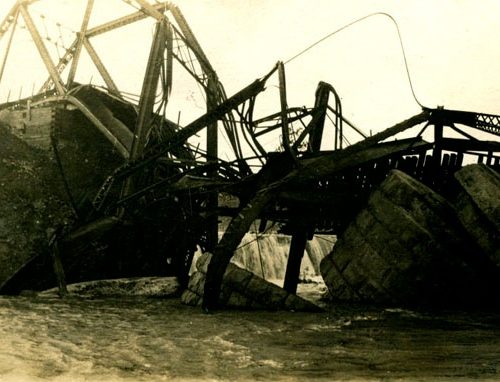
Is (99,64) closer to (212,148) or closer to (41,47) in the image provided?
(41,47)

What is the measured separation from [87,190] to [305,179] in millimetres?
6795

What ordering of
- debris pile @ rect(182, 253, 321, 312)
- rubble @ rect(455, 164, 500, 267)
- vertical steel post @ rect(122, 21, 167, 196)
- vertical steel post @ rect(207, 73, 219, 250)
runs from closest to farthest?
rubble @ rect(455, 164, 500, 267), debris pile @ rect(182, 253, 321, 312), vertical steel post @ rect(122, 21, 167, 196), vertical steel post @ rect(207, 73, 219, 250)

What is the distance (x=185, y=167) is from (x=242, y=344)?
5.69 metres

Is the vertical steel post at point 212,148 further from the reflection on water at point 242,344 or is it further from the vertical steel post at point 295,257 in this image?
the reflection on water at point 242,344

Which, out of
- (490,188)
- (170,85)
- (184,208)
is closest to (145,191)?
(184,208)

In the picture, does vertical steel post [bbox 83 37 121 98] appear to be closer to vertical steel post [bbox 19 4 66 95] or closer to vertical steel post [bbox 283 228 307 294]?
vertical steel post [bbox 19 4 66 95]

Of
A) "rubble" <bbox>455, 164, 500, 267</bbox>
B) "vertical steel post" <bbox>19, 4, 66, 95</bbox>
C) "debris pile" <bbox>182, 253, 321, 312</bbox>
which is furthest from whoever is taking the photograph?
"vertical steel post" <bbox>19, 4, 66, 95</bbox>

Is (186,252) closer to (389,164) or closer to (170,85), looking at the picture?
(170,85)

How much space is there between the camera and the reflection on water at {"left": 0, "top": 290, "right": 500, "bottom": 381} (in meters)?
3.78

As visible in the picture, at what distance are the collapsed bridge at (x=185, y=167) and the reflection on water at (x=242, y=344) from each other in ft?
4.78

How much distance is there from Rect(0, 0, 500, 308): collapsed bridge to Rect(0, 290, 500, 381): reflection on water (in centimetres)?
146

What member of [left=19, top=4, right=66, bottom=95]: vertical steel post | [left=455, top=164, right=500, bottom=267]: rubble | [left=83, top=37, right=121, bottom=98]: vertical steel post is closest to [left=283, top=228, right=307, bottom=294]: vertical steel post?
[left=455, top=164, right=500, bottom=267]: rubble

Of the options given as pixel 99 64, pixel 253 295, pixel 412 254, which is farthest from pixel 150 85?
pixel 412 254

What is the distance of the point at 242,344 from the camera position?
5047mm
